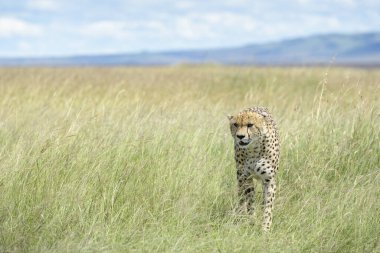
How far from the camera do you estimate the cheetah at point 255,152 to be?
154 inches

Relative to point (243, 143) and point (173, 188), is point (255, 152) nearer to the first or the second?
point (243, 143)

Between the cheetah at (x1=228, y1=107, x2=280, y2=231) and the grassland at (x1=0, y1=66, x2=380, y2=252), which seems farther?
the cheetah at (x1=228, y1=107, x2=280, y2=231)

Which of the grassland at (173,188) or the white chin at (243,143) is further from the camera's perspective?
the white chin at (243,143)

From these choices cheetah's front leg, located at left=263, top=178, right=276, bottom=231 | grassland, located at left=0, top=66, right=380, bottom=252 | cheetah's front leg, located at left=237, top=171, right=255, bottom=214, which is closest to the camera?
grassland, located at left=0, top=66, right=380, bottom=252

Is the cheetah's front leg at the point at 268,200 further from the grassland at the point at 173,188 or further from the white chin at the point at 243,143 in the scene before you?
the white chin at the point at 243,143

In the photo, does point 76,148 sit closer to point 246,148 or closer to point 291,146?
point 246,148

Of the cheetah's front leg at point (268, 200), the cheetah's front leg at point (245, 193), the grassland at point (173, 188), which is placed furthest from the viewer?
the cheetah's front leg at point (245, 193)

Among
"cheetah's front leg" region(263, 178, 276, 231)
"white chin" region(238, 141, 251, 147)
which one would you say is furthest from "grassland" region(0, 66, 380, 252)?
"white chin" region(238, 141, 251, 147)

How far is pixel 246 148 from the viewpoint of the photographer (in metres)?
4.04

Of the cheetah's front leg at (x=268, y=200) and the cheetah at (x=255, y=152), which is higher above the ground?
the cheetah at (x=255, y=152)

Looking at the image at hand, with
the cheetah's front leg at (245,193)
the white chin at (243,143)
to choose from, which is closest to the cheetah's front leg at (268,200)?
the cheetah's front leg at (245,193)

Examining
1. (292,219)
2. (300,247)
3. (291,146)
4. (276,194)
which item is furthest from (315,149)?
(300,247)

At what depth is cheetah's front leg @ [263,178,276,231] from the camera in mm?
3828

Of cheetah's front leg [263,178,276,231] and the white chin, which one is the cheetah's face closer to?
the white chin
